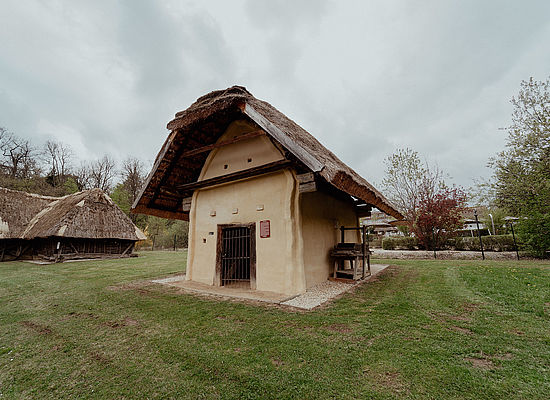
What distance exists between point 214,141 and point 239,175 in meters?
1.76

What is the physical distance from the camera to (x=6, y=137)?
23.5 m

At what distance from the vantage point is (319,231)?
20.6ft

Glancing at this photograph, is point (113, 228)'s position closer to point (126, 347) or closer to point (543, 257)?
point (126, 347)

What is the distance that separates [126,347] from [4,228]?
18.5 metres

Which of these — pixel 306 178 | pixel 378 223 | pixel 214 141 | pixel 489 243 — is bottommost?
pixel 489 243

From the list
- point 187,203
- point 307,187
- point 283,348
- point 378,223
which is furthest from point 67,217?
point 378,223

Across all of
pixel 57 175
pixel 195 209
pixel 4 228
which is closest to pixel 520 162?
pixel 195 209

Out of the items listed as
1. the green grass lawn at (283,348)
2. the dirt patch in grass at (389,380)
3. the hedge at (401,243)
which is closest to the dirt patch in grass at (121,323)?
the green grass lawn at (283,348)

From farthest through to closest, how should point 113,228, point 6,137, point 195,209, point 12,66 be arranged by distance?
1. point 6,137
2. point 113,228
3. point 12,66
4. point 195,209

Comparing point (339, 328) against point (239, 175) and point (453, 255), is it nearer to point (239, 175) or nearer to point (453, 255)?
point (239, 175)

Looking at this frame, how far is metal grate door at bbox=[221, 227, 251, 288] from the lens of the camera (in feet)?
20.7

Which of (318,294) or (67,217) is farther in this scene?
(67,217)

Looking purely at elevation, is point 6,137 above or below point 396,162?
above

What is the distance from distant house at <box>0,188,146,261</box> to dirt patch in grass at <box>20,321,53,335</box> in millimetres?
12317
